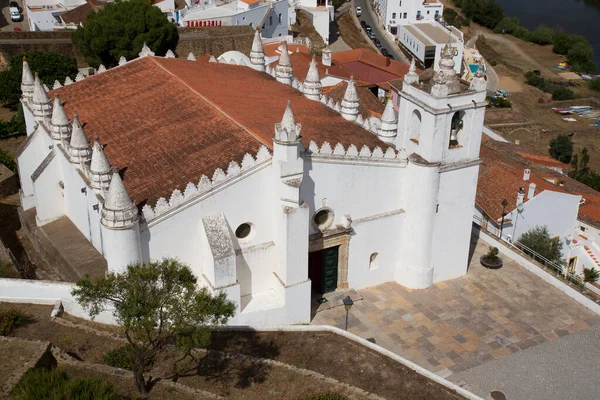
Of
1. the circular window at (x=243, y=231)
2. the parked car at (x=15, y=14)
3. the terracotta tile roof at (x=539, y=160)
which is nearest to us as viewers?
the circular window at (x=243, y=231)

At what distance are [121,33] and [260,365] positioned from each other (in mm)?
38579

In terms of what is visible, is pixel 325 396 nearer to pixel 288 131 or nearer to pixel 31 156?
pixel 288 131

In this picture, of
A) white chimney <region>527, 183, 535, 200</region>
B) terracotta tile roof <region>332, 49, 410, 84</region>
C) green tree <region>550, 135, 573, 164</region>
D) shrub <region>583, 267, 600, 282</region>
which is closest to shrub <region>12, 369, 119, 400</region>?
shrub <region>583, 267, 600, 282</region>

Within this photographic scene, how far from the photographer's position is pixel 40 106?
31703mm

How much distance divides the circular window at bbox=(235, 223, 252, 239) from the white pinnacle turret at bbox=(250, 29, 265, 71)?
14.5 m

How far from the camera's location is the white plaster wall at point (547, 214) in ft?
127

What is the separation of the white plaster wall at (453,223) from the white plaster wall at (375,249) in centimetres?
164

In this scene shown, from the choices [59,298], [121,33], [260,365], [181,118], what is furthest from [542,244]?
[121,33]

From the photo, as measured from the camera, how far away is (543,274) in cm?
3058

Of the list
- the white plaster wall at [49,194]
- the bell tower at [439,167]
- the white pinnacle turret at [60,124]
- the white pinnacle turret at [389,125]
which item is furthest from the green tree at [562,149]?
the white pinnacle turret at [60,124]

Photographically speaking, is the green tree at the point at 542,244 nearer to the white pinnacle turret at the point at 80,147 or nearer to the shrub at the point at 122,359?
the shrub at the point at 122,359

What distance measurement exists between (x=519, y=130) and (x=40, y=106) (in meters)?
56.0

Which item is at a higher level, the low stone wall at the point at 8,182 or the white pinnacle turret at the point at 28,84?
the white pinnacle turret at the point at 28,84

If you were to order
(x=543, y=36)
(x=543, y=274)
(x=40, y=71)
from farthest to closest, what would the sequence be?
1. (x=543, y=36)
2. (x=40, y=71)
3. (x=543, y=274)
